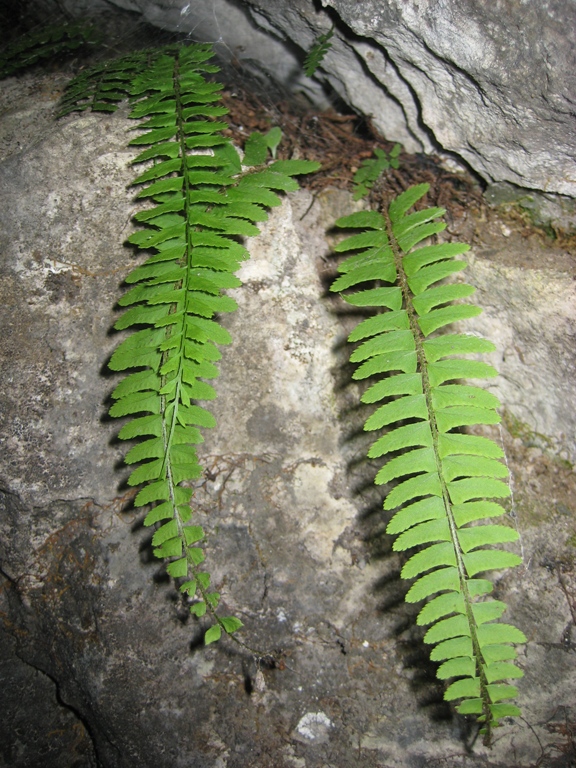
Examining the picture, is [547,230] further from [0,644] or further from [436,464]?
[0,644]

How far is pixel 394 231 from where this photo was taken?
2.07m

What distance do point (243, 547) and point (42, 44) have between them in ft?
9.85

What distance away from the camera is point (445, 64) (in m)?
2.21

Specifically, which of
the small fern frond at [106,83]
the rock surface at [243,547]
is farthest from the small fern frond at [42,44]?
the rock surface at [243,547]

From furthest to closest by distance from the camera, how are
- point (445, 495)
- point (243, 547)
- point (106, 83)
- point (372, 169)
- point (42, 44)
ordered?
point (42, 44)
point (372, 169)
point (106, 83)
point (243, 547)
point (445, 495)

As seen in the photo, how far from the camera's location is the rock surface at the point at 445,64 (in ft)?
6.60

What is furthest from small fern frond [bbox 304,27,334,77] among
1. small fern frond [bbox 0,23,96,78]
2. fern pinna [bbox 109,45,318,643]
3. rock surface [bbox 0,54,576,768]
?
small fern frond [bbox 0,23,96,78]

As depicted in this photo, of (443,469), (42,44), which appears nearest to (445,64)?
(443,469)

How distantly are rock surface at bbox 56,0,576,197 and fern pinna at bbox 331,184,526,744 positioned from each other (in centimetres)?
76

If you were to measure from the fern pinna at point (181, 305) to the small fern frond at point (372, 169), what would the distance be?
54cm

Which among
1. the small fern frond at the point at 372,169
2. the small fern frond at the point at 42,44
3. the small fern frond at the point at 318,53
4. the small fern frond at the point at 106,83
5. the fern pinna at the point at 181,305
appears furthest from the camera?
the small fern frond at the point at 42,44

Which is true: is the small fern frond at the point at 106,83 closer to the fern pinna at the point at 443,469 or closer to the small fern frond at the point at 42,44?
the small fern frond at the point at 42,44

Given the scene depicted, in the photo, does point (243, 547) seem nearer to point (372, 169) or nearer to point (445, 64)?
point (372, 169)

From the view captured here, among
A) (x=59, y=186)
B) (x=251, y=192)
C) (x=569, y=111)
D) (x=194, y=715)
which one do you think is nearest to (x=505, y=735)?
(x=194, y=715)
